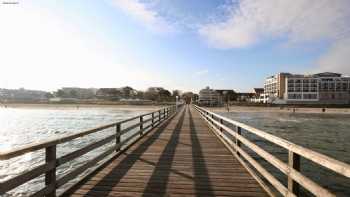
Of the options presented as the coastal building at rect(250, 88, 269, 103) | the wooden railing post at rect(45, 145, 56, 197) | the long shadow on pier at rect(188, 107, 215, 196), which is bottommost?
the long shadow on pier at rect(188, 107, 215, 196)

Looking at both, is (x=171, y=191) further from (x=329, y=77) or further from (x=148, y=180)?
(x=329, y=77)

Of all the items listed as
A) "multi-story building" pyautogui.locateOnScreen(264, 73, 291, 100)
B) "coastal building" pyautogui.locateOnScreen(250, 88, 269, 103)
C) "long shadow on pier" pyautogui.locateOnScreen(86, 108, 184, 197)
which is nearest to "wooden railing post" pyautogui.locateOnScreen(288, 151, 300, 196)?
"long shadow on pier" pyautogui.locateOnScreen(86, 108, 184, 197)

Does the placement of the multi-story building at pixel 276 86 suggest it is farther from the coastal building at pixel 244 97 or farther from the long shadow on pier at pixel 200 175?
the long shadow on pier at pixel 200 175

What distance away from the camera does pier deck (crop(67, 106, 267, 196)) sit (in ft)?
15.4

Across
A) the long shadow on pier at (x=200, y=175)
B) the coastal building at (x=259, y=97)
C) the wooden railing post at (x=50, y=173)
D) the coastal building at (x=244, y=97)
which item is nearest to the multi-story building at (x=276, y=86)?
the coastal building at (x=259, y=97)

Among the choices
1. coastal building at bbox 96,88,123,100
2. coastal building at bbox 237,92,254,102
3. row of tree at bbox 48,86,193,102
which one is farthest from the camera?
coastal building at bbox 96,88,123,100

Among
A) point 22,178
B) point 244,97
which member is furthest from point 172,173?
point 244,97

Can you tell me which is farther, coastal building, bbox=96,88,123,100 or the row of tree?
coastal building, bbox=96,88,123,100

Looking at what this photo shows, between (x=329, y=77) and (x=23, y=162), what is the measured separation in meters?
127

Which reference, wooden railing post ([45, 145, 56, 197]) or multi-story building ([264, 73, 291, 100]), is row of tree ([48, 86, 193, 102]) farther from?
wooden railing post ([45, 145, 56, 197])

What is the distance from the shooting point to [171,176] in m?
5.57

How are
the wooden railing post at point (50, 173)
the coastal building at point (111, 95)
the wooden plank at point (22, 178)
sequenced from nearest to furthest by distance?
the wooden plank at point (22, 178) → the wooden railing post at point (50, 173) → the coastal building at point (111, 95)

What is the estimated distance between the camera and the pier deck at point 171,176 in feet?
15.4

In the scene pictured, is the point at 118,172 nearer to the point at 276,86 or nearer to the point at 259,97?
the point at 276,86
